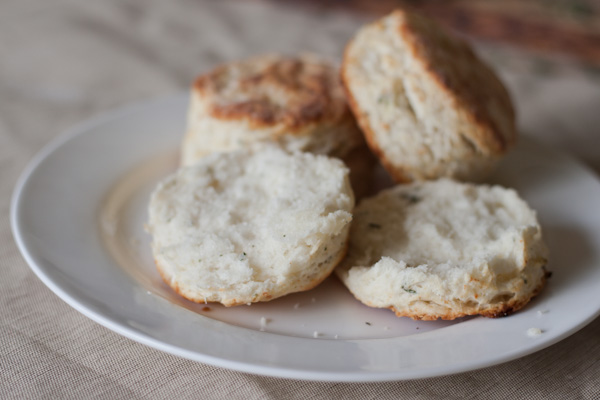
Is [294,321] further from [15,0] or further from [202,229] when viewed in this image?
[15,0]

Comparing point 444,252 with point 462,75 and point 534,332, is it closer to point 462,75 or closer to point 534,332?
point 534,332

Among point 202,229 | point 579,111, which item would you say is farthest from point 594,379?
point 579,111

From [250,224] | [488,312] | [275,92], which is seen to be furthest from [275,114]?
[488,312]

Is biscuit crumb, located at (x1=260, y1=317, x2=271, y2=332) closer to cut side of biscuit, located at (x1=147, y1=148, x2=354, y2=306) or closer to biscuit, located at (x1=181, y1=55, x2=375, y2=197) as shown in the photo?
cut side of biscuit, located at (x1=147, y1=148, x2=354, y2=306)

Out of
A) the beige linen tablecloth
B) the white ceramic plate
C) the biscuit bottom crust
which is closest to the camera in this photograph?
→ the white ceramic plate

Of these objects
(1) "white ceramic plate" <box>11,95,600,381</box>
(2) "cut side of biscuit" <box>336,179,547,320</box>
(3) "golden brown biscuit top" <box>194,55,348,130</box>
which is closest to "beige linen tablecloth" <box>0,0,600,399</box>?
(1) "white ceramic plate" <box>11,95,600,381</box>

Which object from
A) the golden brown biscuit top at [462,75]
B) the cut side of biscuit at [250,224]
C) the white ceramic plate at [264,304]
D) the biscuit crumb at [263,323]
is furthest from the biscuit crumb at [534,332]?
the golden brown biscuit top at [462,75]

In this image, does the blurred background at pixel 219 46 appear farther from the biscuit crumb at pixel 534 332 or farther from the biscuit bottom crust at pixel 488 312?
the biscuit crumb at pixel 534 332
